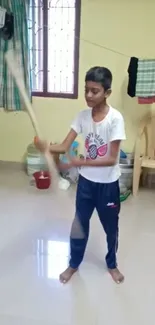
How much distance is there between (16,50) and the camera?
3.76 m

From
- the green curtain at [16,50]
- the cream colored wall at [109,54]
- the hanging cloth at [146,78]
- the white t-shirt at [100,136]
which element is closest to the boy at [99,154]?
the white t-shirt at [100,136]

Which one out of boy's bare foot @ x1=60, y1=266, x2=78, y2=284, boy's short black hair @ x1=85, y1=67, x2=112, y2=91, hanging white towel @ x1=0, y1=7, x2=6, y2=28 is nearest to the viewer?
boy's short black hair @ x1=85, y1=67, x2=112, y2=91

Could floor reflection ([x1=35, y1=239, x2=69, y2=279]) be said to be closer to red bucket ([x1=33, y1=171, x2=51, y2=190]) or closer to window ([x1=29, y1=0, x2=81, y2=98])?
red bucket ([x1=33, y1=171, x2=51, y2=190])

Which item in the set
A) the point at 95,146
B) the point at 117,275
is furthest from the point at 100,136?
the point at 117,275

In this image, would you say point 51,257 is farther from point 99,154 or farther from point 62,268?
point 99,154

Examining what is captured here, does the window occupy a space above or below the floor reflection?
above

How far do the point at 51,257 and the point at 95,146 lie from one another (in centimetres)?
89

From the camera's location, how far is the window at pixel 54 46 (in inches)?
147

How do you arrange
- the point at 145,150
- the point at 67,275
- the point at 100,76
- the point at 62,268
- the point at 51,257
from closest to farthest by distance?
the point at 100,76
the point at 67,275
the point at 62,268
the point at 51,257
the point at 145,150

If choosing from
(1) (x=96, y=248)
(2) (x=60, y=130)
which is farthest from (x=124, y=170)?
(1) (x=96, y=248)

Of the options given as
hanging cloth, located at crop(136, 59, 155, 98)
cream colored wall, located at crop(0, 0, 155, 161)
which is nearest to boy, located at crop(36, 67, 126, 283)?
hanging cloth, located at crop(136, 59, 155, 98)

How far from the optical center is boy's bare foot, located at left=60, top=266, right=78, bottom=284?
223cm

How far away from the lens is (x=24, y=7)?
365 centimetres

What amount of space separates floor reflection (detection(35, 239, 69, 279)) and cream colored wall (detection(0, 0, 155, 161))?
5.31 ft
